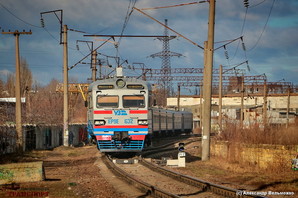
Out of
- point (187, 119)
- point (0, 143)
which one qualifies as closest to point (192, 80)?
point (187, 119)

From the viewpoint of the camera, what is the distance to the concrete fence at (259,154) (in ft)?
50.4

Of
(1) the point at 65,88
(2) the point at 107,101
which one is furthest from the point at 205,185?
(1) the point at 65,88

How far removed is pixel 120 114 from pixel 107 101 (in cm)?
90

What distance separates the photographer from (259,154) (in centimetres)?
1697

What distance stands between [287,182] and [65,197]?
605 cm

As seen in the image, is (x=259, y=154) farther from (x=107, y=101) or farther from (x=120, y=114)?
(x=107, y=101)

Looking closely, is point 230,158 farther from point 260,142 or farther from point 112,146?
point 112,146

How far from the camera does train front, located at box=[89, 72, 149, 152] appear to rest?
18.8m

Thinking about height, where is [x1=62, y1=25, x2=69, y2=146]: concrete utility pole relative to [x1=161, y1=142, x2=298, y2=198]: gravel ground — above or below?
above

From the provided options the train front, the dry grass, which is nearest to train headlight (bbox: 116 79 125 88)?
the train front

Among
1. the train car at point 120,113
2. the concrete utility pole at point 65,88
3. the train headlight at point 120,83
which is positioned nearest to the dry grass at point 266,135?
the train car at point 120,113

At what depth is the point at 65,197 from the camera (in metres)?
10.5

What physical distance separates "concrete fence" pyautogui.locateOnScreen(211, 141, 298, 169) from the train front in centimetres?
397

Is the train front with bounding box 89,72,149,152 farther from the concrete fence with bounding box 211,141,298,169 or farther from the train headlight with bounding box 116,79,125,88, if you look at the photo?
the concrete fence with bounding box 211,141,298,169
